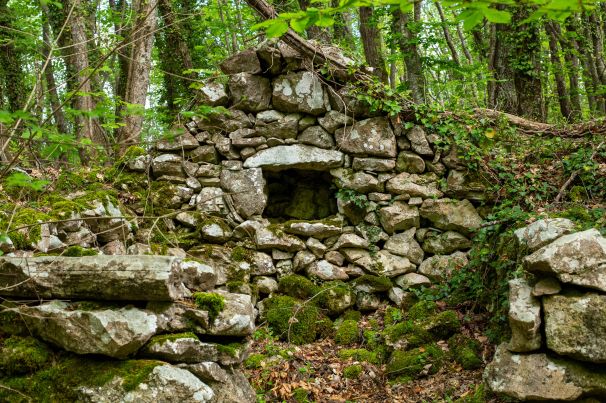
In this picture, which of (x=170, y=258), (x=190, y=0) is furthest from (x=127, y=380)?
(x=190, y=0)

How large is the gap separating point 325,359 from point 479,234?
7.71ft

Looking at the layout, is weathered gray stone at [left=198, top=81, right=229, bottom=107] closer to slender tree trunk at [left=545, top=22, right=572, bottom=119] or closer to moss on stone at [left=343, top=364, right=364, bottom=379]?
moss on stone at [left=343, top=364, right=364, bottom=379]

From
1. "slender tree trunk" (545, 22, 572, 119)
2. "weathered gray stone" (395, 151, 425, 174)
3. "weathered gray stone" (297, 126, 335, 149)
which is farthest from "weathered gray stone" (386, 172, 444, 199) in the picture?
"slender tree trunk" (545, 22, 572, 119)

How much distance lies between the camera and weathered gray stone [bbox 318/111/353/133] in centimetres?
633

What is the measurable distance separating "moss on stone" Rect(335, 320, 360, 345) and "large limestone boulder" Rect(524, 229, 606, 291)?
214cm

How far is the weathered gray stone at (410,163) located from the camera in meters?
6.29

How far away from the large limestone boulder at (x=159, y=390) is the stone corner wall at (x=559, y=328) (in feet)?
8.03

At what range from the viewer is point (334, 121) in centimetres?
634

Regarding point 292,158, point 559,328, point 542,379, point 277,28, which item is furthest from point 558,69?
point 277,28

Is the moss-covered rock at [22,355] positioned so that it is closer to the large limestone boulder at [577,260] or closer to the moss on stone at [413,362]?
the moss on stone at [413,362]

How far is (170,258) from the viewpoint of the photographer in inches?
144

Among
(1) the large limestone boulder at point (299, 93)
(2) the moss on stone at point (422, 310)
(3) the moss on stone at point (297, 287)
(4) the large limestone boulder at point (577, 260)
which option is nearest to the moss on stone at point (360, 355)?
(2) the moss on stone at point (422, 310)

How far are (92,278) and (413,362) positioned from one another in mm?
3177

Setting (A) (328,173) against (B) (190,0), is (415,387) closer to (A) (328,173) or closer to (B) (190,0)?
(A) (328,173)
